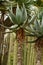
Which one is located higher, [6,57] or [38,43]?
[38,43]

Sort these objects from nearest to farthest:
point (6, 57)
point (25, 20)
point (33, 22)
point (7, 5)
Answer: point (25, 20)
point (33, 22)
point (7, 5)
point (6, 57)

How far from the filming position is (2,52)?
265cm

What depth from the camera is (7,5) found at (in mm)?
1970

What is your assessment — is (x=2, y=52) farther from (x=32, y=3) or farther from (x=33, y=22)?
(x=33, y=22)

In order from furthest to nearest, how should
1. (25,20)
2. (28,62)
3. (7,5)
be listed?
1. (28,62)
2. (7,5)
3. (25,20)

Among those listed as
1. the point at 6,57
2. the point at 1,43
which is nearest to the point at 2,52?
the point at 6,57

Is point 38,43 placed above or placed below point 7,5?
below

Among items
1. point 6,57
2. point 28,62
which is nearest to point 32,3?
point 28,62

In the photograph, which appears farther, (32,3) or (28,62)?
(28,62)

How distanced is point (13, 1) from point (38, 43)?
70 cm

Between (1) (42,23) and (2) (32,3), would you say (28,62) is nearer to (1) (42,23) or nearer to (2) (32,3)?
(2) (32,3)

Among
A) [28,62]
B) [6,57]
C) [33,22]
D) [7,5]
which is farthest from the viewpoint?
[6,57]

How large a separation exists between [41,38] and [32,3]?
2.21 ft

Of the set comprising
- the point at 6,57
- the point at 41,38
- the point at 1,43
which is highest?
the point at 41,38
